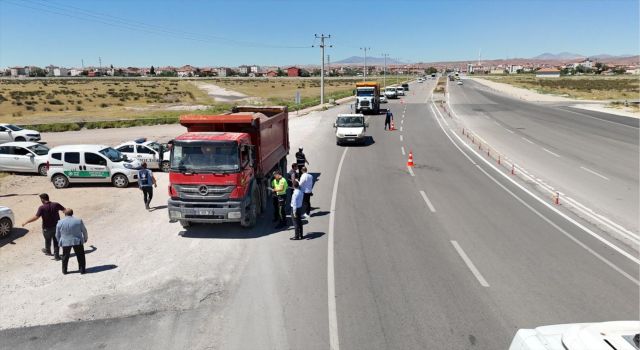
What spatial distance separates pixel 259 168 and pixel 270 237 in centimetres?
245

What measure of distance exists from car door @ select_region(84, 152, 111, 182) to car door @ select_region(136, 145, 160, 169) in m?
2.82

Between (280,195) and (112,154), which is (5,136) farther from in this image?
(280,195)

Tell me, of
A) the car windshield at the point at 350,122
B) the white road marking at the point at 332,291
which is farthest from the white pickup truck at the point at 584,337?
the car windshield at the point at 350,122

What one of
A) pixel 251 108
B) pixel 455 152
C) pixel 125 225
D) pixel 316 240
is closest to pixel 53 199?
pixel 125 225

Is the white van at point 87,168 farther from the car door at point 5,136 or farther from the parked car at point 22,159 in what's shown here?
the car door at point 5,136

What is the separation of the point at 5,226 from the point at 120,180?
605cm

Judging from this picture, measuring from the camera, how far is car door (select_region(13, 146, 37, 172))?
854 inches

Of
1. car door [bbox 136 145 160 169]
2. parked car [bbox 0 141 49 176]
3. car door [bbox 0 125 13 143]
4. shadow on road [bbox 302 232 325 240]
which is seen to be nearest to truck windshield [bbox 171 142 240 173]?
shadow on road [bbox 302 232 325 240]

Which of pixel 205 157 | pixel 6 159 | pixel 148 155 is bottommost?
pixel 6 159

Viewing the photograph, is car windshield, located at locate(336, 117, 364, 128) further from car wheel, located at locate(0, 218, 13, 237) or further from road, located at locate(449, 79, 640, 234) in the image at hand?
car wheel, located at locate(0, 218, 13, 237)

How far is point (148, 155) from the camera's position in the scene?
2177 centimetres

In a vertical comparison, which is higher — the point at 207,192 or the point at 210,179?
the point at 210,179

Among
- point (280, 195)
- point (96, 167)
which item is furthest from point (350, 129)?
point (280, 195)

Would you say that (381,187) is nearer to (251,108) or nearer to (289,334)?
(251,108)
